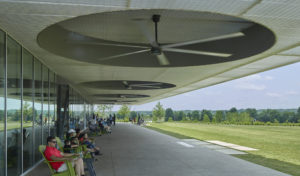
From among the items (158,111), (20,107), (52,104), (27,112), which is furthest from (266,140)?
(158,111)

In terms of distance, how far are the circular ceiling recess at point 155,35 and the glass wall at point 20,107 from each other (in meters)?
0.72

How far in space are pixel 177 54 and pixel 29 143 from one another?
572 cm

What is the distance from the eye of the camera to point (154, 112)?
232 ft

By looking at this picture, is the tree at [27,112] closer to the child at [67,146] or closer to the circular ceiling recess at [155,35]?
the child at [67,146]

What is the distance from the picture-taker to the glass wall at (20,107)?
5637 mm

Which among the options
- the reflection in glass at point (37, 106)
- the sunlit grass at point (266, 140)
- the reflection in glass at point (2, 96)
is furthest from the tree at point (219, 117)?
the reflection in glass at point (2, 96)

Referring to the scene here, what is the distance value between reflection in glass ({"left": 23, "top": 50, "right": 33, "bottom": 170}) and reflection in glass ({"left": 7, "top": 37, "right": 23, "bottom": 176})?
38 cm

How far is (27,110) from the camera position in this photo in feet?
24.0

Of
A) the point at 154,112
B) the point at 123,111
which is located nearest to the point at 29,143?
the point at 123,111

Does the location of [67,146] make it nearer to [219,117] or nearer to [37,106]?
[37,106]

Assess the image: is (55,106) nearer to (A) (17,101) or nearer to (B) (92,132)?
(A) (17,101)

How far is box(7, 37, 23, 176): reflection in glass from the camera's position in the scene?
5903 mm

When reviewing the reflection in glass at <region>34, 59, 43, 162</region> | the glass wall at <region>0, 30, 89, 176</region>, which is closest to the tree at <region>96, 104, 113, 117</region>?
the glass wall at <region>0, 30, 89, 176</region>

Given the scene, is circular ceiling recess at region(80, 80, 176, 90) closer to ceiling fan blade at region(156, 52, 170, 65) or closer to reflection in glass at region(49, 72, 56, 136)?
reflection in glass at region(49, 72, 56, 136)
